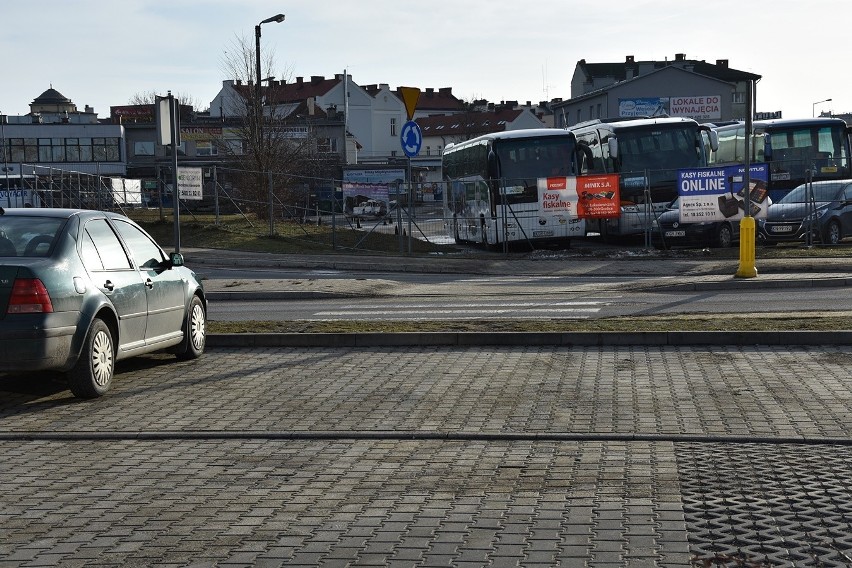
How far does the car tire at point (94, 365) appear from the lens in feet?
30.6

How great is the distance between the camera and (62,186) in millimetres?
36812

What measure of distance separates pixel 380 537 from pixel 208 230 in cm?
2858

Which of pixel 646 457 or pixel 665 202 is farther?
pixel 665 202

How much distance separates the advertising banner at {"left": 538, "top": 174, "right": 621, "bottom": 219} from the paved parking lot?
1915 centimetres

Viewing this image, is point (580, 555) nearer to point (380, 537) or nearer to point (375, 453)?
point (380, 537)

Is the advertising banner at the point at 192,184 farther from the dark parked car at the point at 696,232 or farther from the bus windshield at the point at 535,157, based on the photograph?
the dark parked car at the point at 696,232

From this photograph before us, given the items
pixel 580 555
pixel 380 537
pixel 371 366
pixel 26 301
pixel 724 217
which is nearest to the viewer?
pixel 580 555

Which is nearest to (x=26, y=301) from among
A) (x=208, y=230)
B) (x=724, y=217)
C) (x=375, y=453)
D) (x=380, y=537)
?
(x=375, y=453)

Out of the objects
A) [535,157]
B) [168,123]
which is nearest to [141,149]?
[535,157]

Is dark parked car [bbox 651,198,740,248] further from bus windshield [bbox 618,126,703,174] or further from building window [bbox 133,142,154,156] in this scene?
building window [bbox 133,142,154,156]

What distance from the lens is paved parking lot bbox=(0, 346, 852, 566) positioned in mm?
5344

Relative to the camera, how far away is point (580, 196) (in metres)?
30.5

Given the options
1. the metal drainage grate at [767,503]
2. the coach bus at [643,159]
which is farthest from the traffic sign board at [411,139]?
the metal drainage grate at [767,503]

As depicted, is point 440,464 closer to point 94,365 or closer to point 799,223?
point 94,365
